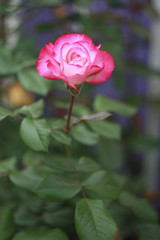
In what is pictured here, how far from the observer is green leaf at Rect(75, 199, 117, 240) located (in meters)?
0.44

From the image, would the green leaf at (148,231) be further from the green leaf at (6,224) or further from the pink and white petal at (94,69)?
the pink and white petal at (94,69)

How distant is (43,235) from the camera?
51 cm

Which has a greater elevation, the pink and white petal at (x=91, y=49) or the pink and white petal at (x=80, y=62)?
the pink and white petal at (x=91, y=49)

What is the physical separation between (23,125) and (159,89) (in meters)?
1.18

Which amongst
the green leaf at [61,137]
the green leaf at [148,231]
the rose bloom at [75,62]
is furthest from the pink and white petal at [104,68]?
the green leaf at [148,231]

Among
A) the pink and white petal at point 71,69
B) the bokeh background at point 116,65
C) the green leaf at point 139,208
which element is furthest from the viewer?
the bokeh background at point 116,65

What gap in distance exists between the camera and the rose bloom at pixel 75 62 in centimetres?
43

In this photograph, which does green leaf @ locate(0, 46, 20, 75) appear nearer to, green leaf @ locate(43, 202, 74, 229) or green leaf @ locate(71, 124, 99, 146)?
green leaf @ locate(71, 124, 99, 146)

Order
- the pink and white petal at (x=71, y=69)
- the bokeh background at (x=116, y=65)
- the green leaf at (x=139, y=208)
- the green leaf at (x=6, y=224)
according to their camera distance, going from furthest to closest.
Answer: the bokeh background at (x=116, y=65), the green leaf at (x=139, y=208), the green leaf at (x=6, y=224), the pink and white petal at (x=71, y=69)

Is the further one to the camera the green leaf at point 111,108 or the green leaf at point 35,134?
the green leaf at point 111,108

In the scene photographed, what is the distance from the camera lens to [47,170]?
591 millimetres

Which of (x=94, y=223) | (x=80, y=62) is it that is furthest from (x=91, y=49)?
(x=94, y=223)

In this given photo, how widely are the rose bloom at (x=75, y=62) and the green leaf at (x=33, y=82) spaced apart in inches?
7.6

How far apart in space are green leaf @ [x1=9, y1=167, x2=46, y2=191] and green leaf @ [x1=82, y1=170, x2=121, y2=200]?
97mm
